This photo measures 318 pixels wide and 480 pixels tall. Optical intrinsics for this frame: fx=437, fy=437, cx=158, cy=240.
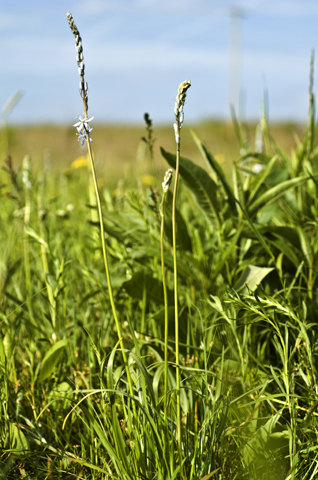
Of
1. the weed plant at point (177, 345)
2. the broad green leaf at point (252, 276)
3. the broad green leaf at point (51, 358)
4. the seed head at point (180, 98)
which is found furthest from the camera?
the broad green leaf at point (252, 276)

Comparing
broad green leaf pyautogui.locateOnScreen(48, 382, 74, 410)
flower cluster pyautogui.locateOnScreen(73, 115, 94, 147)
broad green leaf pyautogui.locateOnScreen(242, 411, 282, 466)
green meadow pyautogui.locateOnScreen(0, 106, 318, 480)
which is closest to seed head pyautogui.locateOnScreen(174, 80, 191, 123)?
flower cluster pyautogui.locateOnScreen(73, 115, 94, 147)

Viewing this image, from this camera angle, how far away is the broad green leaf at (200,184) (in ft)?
4.94

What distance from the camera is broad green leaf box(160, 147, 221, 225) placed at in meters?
1.50

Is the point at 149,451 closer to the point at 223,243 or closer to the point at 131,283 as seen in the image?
the point at 131,283

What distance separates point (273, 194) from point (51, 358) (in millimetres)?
945

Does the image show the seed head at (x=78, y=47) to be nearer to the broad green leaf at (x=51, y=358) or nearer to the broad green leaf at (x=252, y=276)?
the broad green leaf at (x=51, y=358)

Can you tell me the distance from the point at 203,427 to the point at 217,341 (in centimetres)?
44

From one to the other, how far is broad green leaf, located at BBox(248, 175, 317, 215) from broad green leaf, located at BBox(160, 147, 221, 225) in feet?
0.44

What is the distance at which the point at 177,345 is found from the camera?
832 mm

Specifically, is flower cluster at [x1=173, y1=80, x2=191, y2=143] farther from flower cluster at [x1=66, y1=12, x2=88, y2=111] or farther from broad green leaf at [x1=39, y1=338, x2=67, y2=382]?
broad green leaf at [x1=39, y1=338, x2=67, y2=382]

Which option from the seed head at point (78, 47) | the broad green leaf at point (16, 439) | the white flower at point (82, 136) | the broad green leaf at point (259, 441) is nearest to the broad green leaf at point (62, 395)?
the broad green leaf at point (16, 439)

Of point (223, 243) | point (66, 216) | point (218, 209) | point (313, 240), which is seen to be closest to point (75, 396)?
point (223, 243)

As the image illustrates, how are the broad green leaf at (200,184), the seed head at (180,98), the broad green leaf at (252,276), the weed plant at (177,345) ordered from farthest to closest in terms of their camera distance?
the broad green leaf at (200,184), the broad green leaf at (252,276), the weed plant at (177,345), the seed head at (180,98)

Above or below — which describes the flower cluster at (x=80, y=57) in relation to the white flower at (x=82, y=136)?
above
